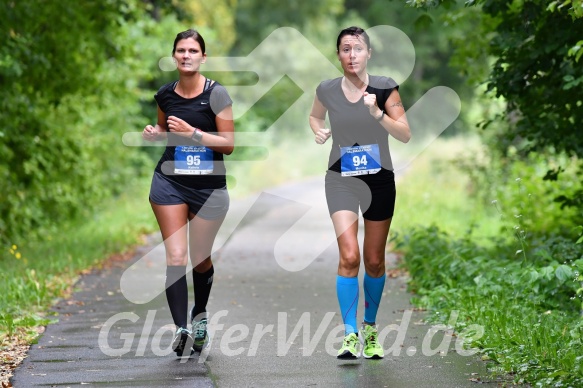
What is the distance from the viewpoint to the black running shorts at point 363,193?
21.9 feet

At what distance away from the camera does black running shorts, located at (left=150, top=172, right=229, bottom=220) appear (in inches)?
268

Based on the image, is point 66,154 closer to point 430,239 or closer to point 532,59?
point 430,239

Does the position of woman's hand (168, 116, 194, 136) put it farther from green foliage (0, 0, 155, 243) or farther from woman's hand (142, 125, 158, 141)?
green foliage (0, 0, 155, 243)

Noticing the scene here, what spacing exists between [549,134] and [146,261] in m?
5.62

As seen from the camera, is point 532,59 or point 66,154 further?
point 66,154

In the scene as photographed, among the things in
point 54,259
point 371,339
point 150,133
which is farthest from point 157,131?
point 54,259

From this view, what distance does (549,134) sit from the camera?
9.92 meters

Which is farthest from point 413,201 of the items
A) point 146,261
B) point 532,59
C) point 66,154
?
point 532,59

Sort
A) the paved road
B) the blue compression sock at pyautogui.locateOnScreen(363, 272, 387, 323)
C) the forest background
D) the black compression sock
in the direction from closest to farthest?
the paved road, the blue compression sock at pyautogui.locateOnScreen(363, 272, 387, 323), the black compression sock, the forest background

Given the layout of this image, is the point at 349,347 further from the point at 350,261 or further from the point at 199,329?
the point at 199,329

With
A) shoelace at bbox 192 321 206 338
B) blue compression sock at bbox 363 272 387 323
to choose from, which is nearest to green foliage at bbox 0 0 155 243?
shoelace at bbox 192 321 206 338

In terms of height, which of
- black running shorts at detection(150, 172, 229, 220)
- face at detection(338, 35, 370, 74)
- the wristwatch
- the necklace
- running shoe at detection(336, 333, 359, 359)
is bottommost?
running shoe at detection(336, 333, 359, 359)

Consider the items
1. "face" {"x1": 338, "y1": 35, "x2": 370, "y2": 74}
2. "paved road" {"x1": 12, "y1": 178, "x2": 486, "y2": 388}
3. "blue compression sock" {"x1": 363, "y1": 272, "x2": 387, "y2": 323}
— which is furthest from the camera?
"blue compression sock" {"x1": 363, "y1": 272, "x2": 387, "y2": 323}

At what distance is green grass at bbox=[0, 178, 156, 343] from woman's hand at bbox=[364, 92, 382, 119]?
3187 mm
